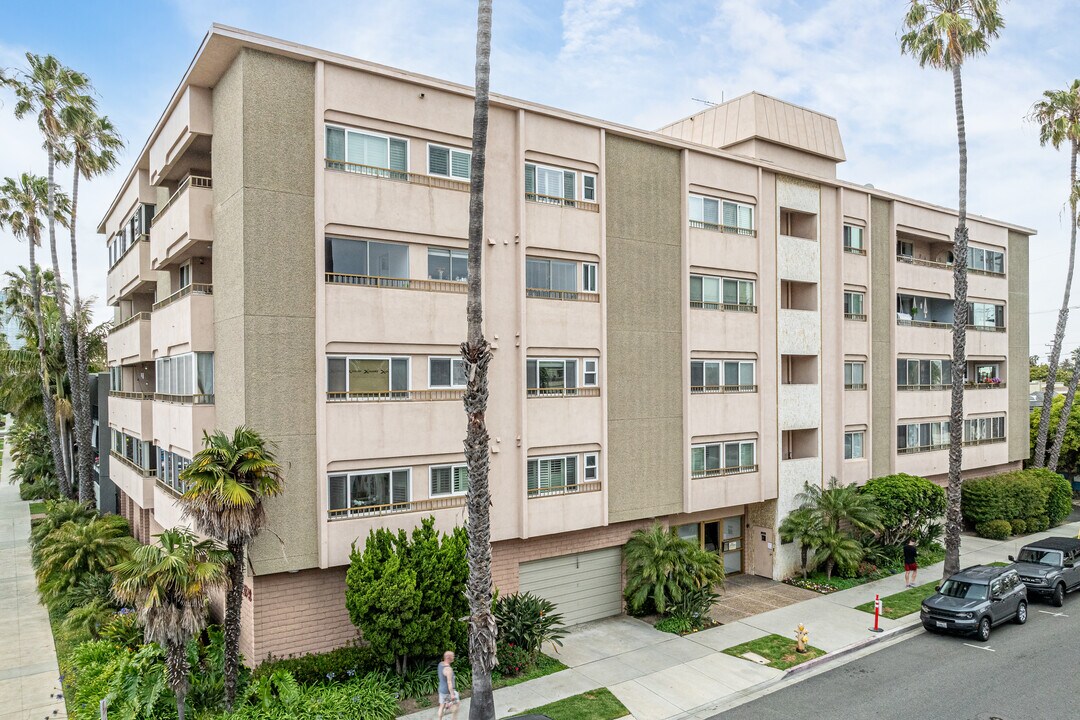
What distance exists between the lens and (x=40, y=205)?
111 ft

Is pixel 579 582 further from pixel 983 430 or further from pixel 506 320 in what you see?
pixel 983 430

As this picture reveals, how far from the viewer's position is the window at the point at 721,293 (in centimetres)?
2306

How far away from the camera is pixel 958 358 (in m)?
23.4

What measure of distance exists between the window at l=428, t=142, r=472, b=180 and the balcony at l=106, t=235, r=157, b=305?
38.2 feet

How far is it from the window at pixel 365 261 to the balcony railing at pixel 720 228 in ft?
34.3

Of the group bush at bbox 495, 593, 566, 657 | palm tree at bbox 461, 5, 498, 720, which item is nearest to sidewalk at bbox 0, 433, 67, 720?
palm tree at bbox 461, 5, 498, 720

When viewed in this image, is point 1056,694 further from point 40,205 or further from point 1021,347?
point 40,205

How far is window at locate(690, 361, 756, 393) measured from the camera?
23.0 meters

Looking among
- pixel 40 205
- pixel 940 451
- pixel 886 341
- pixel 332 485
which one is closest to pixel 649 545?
pixel 332 485

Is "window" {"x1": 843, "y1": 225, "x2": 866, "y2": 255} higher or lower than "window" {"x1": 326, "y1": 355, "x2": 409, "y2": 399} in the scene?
higher

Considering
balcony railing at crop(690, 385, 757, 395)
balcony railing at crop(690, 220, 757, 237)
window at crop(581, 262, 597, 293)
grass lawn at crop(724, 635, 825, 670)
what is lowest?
grass lawn at crop(724, 635, 825, 670)

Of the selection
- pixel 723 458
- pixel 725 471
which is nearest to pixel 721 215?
pixel 723 458

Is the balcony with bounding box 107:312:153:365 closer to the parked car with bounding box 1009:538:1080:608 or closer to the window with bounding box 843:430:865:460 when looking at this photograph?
the window with bounding box 843:430:865:460

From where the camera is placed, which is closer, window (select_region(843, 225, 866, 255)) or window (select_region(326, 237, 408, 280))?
window (select_region(326, 237, 408, 280))
